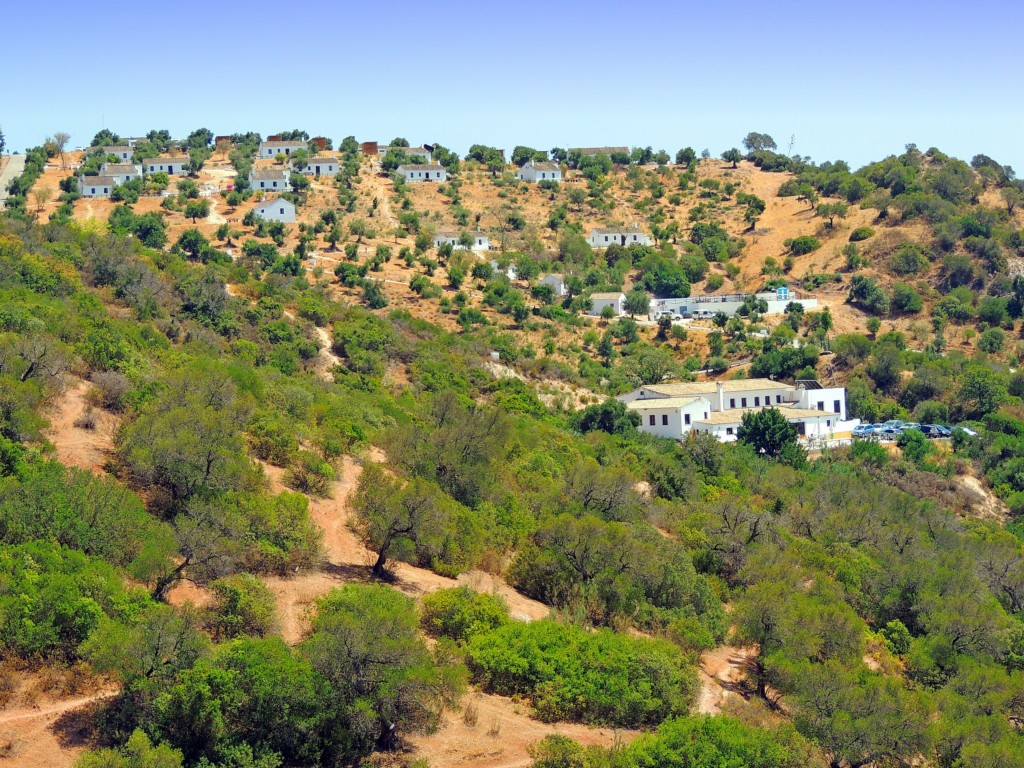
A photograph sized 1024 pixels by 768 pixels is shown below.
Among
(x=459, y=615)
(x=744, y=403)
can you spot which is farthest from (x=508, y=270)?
(x=459, y=615)

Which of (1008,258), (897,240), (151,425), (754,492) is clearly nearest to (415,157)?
(897,240)

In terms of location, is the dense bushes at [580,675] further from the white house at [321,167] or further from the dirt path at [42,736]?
the white house at [321,167]

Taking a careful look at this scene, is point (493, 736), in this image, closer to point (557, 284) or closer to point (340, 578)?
point (340, 578)

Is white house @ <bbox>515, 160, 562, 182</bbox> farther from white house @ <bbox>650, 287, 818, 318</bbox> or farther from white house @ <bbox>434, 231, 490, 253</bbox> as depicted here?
white house @ <bbox>650, 287, 818, 318</bbox>

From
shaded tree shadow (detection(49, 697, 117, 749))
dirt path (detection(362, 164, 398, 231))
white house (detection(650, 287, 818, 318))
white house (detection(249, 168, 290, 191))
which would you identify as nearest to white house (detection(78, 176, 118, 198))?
white house (detection(249, 168, 290, 191))

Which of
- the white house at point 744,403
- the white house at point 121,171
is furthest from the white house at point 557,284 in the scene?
the white house at point 121,171

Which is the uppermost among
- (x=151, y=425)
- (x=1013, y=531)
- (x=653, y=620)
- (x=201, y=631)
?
(x=151, y=425)

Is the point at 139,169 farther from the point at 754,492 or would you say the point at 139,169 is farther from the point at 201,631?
the point at 201,631
